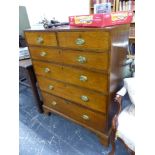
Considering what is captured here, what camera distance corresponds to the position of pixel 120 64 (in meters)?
1.26

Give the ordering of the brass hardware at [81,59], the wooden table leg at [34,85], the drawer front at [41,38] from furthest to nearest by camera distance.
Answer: the wooden table leg at [34,85], the drawer front at [41,38], the brass hardware at [81,59]

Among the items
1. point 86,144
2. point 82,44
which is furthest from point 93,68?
point 86,144

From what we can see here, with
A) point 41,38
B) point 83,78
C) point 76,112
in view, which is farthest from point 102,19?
point 76,112

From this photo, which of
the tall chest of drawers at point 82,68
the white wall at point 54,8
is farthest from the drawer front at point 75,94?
the white wall at point 54,8

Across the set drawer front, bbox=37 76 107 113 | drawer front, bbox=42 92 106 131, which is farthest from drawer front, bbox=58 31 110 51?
drawer front, bbox=42 92 106 131

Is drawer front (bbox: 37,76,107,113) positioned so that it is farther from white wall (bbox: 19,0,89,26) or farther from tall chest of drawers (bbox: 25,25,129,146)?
white wall (bbox: 19,0,89,26)

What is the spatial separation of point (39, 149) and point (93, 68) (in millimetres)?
932

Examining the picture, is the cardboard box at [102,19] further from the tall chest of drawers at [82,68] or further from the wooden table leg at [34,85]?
the wooden table leg at [34,85]

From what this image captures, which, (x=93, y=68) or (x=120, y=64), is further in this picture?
(x=120, y=64)

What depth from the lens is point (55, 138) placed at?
155 cm

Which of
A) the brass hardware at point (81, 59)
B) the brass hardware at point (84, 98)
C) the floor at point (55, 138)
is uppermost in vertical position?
the brass hardware at point (81, 59)

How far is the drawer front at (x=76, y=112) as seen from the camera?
4.42 feet
